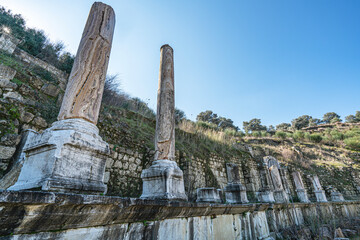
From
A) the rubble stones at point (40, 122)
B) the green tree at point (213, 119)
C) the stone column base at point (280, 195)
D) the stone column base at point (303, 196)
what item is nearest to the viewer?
the rubble stones at point (40, 122)

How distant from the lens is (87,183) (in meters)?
1.99

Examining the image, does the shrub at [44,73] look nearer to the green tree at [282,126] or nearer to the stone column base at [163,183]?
Answer: the stone column base at [163,183]

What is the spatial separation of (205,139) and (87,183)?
10.2 metres

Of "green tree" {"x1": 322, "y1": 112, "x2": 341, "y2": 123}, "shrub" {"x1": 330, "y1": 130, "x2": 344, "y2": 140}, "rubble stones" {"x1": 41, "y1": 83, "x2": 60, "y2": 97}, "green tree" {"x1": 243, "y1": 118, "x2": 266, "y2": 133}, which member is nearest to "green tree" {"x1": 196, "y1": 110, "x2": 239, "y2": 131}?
"green tree" {"x1": 243, "y1": 118, "x2": 266, "y2": 133}

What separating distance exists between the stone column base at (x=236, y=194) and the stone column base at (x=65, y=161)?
12.2 feet

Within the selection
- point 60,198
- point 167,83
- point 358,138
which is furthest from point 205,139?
point 358,138

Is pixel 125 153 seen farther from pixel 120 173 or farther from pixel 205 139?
pixel 205 139

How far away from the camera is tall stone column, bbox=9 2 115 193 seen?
6.04 ft

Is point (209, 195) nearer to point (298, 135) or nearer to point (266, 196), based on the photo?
point (266, 196)

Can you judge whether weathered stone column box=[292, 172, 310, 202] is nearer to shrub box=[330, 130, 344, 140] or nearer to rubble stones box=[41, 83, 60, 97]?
rubble stones box=[41, 83, 60, 97]

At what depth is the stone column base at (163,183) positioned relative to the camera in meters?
3.14

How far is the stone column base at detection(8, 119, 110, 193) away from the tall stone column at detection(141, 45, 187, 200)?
1.28 m

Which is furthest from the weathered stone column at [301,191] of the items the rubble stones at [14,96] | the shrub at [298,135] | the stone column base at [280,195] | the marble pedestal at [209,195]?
the shrub at [298,135]

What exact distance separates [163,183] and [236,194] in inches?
98.8
